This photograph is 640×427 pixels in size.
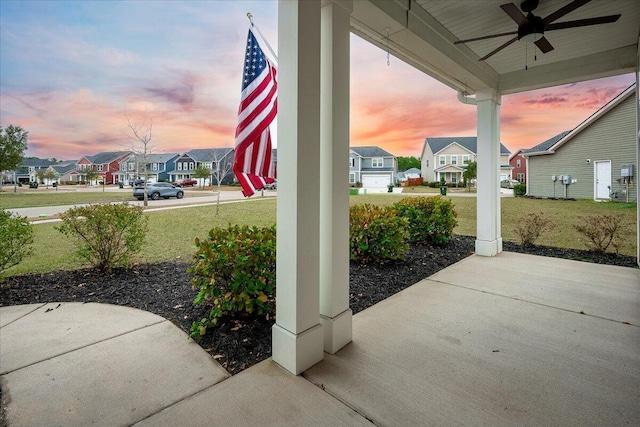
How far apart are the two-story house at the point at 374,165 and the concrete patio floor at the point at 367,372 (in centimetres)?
490

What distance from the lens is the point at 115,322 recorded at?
2254 mm

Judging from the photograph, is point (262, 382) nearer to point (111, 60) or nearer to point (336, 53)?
point (336, 53)

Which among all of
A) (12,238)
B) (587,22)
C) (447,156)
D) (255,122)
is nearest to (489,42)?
(587,22)

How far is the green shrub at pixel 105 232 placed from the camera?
307 cm

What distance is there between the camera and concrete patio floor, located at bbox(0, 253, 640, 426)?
4.39 feet

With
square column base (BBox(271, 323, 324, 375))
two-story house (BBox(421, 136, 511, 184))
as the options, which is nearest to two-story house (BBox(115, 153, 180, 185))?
square column base (BBox(271, 323, 324, 375))

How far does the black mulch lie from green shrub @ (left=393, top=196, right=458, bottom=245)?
2.54 feet

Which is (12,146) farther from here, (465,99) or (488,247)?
(488,247)

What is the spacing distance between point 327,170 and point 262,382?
4.16 ft

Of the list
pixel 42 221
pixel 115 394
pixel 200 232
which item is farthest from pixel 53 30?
pixel 115 394

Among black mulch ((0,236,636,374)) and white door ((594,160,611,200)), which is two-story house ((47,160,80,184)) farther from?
white door ((594,160,611,200))

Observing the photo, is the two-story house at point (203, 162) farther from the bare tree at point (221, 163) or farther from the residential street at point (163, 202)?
the residential street at point (163, 202)

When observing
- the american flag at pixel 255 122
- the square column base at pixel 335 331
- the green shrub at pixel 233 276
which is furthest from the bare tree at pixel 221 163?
the square column base at pixel 335 331

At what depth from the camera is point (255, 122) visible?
2148 millimetres
